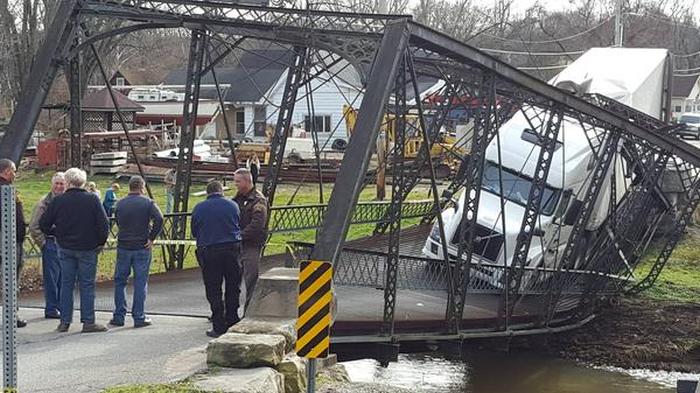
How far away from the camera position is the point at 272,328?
10.2 m

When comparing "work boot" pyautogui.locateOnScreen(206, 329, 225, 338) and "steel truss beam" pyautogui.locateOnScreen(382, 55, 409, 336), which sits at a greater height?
"steel truss beam" pyautogui.locateOnScreen(382, 55, 409, 336)

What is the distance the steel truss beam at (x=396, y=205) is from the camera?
12.5 meters

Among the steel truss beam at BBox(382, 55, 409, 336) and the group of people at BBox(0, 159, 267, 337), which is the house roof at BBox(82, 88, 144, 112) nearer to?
the group of people at BBox(0, 159, 267, 337)

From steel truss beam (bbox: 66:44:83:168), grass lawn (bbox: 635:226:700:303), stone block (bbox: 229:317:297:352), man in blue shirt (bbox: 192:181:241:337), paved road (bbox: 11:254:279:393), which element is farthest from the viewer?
grass lawn (bbox: 635:226:700:303)

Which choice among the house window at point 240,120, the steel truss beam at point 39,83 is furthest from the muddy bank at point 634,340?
the house window at point 240,120

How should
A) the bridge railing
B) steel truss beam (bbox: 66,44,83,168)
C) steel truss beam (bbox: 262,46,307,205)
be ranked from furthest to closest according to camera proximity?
steel truss beam (bbox: 262,46,307,205) < steel truss beam (bbox: 66,44,83,168) < the bridge railing

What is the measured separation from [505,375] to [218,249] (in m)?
7.09

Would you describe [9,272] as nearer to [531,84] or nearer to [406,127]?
[406,127]

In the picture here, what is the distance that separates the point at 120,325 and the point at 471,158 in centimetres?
516

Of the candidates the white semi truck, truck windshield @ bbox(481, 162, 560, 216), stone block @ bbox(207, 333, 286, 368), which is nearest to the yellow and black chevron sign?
stone block @ bbox(207, 333, 286, 368)

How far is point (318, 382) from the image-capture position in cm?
1130

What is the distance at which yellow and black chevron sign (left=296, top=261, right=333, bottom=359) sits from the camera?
338 inches

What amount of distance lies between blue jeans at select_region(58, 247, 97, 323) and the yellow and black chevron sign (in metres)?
4.39

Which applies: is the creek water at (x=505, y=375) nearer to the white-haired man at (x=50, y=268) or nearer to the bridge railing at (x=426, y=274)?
the bridge railing at (x=426, y=274)
